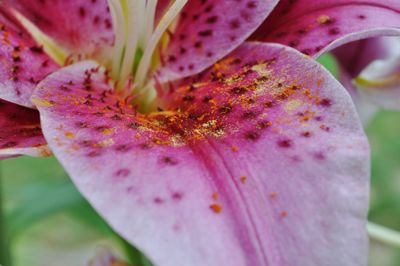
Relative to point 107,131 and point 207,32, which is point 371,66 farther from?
point 107,131

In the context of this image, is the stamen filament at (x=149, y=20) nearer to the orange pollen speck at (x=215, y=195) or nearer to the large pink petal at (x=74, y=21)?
the large pink petal at (x=74, y=21)

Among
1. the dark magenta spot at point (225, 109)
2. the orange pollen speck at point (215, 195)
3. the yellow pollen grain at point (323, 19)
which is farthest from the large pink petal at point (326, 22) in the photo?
the orange pollen speck at point (215, 195)

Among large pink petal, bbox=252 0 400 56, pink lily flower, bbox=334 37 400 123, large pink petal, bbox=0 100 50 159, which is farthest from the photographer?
pink lily flower, bbox=334 37 400 123

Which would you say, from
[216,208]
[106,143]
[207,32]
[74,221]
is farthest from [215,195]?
[74,221]

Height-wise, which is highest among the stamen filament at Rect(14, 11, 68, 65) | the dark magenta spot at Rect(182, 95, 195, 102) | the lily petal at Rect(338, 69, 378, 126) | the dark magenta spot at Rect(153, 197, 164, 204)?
the stamen filament at Rect(14, 11, 68, 65)

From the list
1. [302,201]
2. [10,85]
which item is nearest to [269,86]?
[302,201]

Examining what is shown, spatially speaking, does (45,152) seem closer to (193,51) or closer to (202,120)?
(202,120)

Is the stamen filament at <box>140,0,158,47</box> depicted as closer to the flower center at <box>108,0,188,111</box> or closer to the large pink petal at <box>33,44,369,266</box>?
the flower center at <box>108,0,188,111</box>

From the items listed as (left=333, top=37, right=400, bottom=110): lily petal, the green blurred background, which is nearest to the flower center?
(left=333, top=37, right=400, bottom=110): lily petal

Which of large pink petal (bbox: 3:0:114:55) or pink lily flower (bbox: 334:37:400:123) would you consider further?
pink lily flower (bbox: 334:37:400:123)
